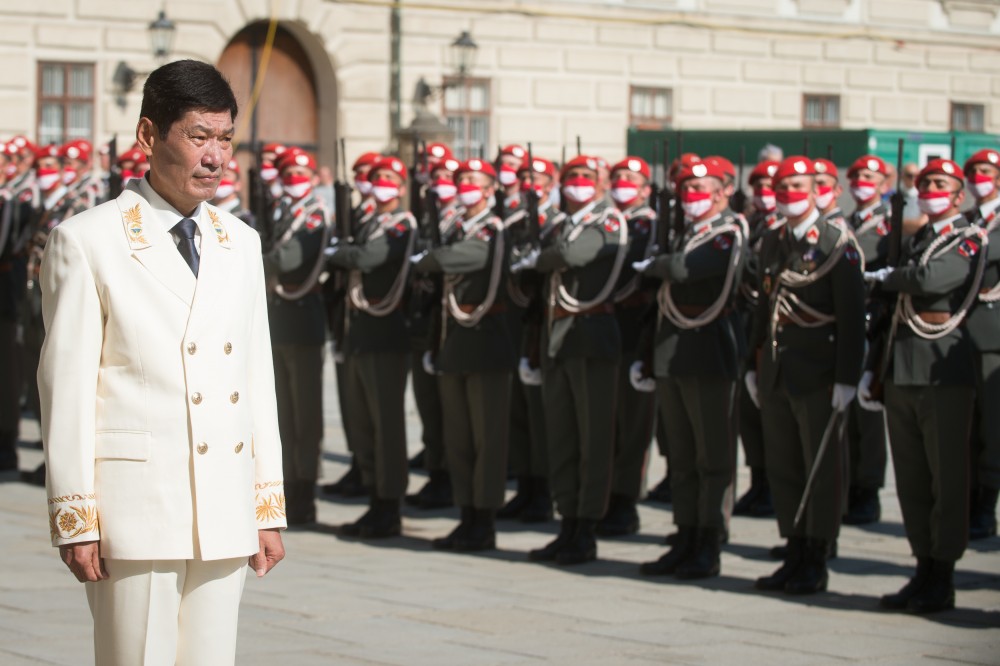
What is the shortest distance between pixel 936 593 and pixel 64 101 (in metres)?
15.3

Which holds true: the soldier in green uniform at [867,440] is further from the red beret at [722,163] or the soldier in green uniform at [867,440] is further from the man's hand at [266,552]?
the man's hand at [266,552]

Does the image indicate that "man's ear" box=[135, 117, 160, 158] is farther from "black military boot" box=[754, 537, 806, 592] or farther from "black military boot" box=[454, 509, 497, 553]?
"black military boot" box=[454, 509, 497, 553]

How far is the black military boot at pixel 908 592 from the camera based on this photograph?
7.49 metres

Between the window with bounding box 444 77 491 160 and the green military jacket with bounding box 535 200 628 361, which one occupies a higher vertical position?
the window with bounding box 444 77 491 160

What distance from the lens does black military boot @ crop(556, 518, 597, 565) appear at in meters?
8.65

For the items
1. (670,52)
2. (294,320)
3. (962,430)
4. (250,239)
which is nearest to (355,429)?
(294,320)

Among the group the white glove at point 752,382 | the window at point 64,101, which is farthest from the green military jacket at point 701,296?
the window at point 64,101

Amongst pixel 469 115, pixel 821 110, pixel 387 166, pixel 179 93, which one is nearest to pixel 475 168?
pixel 387 166

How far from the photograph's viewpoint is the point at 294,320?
993 cm

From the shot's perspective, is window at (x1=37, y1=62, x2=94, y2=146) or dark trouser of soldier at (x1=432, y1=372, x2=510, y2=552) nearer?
dark trouser of soldier at (x1=432, y1=372, x2=510, y2=552)

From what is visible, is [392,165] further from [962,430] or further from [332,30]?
[332,30]

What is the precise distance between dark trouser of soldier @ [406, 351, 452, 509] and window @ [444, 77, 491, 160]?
470 inches

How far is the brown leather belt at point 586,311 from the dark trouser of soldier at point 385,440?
1.04m

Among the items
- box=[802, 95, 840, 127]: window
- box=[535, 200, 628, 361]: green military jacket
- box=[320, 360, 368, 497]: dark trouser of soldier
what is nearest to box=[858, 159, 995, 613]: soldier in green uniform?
box=[535, 200, 628, 361]: green military jacket
